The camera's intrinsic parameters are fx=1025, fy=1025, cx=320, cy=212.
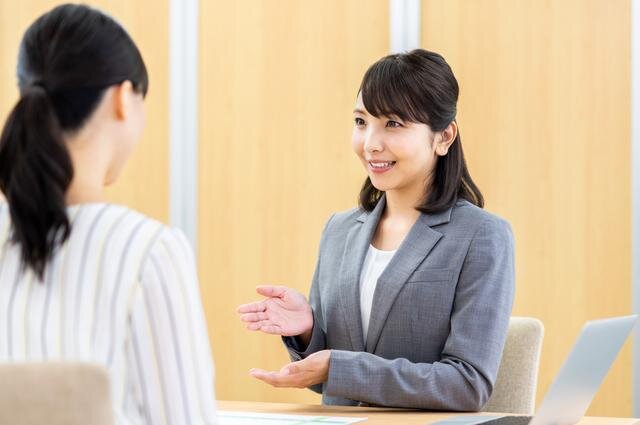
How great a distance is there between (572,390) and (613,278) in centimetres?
192

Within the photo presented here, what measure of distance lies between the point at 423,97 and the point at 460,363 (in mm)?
620

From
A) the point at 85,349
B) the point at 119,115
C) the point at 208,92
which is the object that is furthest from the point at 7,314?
the point at 208,92

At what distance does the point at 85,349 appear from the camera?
129 cm

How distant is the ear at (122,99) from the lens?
4.61ft

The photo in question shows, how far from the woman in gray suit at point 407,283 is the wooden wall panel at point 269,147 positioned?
5.19 ft

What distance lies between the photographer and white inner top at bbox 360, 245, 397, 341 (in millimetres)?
2363

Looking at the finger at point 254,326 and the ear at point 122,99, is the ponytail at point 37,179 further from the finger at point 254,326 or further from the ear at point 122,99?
the finger at point 254,326

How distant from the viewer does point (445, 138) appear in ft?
8.03

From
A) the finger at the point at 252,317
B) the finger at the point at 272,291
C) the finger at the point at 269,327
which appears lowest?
the finger at the point at 269,327

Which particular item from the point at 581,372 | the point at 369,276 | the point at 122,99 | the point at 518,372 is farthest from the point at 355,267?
the point at 122,99

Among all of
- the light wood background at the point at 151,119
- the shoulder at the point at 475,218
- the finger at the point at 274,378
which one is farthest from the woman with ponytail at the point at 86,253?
the light wood background at the point at 151,119

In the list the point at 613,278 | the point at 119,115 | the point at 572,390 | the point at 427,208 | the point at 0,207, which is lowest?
the point at 613,278

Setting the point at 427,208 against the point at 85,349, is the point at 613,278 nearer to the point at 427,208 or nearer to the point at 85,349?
the point at 427,208

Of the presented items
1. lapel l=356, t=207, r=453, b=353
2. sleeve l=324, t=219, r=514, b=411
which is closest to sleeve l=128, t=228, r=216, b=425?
sleeve l=324, t=219, r=514, b=411
